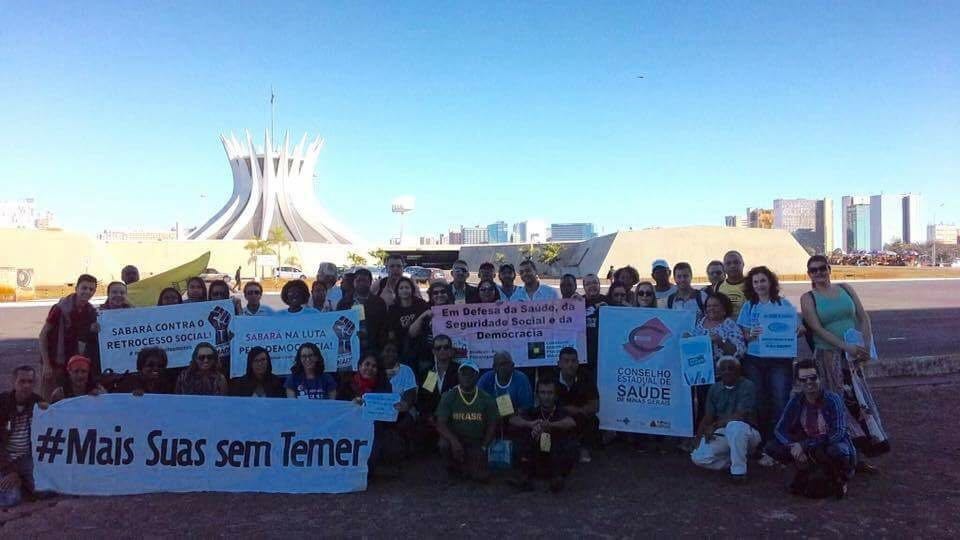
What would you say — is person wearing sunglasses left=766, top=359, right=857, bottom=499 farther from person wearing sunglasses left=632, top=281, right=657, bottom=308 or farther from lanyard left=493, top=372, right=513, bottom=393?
lanyard left=493, top=372, right=513, bottom=393

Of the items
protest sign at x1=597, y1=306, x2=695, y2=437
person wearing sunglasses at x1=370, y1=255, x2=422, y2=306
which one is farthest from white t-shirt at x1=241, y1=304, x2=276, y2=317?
protest sign at x1=597, y1=306, x2=695, y2=437

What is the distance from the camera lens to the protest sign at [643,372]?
643cm

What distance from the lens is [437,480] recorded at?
5629mm

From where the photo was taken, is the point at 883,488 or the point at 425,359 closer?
the point at 883,488

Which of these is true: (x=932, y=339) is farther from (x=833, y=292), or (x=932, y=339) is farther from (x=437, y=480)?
(x=437, y=480)

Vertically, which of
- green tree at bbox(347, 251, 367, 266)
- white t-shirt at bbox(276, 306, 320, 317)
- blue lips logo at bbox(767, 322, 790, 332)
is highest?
green tree at bbox(347, 251, 367, 266)

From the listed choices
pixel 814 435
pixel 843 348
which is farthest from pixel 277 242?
pixel 814 435

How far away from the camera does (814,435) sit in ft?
17.2

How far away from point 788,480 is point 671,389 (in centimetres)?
135

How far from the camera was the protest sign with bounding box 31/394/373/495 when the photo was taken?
541 centimetres

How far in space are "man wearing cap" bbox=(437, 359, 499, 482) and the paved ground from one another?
0.72ft

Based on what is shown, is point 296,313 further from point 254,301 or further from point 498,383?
point 498,383

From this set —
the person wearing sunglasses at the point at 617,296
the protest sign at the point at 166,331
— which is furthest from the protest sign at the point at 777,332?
the protest sign at the point at 166,331

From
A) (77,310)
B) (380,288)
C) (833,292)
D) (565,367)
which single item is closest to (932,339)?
(833,292)
